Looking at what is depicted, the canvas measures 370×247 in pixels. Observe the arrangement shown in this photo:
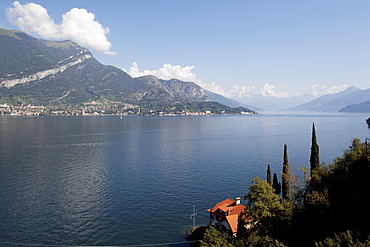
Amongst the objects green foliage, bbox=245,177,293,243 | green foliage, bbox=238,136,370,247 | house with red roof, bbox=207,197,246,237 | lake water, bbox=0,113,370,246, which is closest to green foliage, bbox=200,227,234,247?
green foliage, bbox=238,136,370,247

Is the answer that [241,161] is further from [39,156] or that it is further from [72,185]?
[39,156]

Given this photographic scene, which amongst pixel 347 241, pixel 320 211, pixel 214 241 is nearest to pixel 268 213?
pixel 320 211

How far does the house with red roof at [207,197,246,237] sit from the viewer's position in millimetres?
34809

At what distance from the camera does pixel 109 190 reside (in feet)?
184

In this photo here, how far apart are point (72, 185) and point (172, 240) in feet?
104

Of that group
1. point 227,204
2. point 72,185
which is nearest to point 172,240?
point 227,204

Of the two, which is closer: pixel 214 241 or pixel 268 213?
pixel 214 241

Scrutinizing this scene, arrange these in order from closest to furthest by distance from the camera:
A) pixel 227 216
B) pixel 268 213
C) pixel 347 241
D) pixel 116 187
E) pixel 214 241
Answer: pixel 347 241 < pixel 214 241 < pixel 268 213 < pixel 227 216 < pixel 116 187

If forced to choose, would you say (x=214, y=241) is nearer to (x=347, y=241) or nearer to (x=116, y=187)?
(x=347, y=241)

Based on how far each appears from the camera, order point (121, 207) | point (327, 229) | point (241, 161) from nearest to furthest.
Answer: point (327, 229), point (121, 207), point (241, 161)

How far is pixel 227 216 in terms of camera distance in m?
35.6

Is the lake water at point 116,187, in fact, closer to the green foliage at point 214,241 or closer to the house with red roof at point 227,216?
the house with red roof at point 227,216

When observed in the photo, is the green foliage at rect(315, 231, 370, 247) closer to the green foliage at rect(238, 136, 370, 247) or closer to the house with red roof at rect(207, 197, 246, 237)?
the green foliage at rect(238, 136, 370, 247)

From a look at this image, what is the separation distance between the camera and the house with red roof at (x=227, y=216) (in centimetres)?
3481
